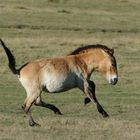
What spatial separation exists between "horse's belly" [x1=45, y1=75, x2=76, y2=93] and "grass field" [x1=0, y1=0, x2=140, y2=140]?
1.78ft

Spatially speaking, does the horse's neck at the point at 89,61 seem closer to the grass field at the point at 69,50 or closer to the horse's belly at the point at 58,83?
the horse's belly at the point at 58,83

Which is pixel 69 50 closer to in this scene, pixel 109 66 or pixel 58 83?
pixel 109 66

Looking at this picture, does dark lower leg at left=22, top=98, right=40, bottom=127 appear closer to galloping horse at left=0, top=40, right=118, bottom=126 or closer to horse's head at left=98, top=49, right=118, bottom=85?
galloping horse at left=0, top=40, right=118, bottom=126

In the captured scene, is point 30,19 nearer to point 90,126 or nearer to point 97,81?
point 97,81

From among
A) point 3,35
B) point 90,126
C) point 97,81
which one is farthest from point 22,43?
point 90,126

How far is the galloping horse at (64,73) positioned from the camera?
1396 cm

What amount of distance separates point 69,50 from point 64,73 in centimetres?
1472

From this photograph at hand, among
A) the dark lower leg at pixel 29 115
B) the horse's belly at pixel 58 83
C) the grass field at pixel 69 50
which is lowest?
the grass field at pixel 69 50

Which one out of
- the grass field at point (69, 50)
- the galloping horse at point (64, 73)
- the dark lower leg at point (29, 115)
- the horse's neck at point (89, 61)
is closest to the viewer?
the grass field at point (69, 50)

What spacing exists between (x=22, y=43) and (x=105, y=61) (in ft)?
50.0

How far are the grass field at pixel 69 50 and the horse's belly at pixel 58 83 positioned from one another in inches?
21.3

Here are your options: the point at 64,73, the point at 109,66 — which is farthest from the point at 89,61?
the point at 64,73

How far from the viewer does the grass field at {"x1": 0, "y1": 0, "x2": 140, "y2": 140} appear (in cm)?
1295

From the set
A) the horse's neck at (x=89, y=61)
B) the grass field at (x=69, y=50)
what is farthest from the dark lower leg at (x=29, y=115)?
the horse's neck at (x=89, y=61)
